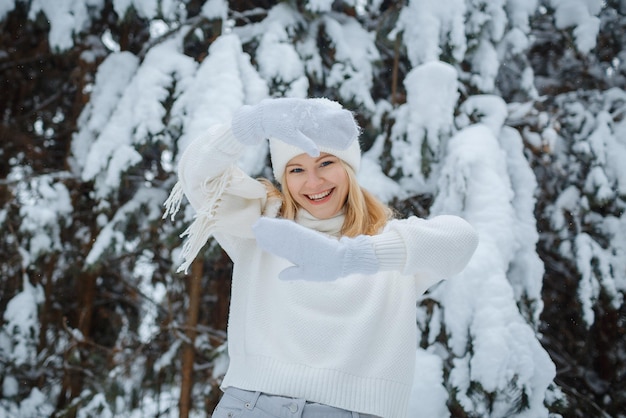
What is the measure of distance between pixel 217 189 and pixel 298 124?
0.36 metres

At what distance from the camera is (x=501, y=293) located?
2449 millimetres

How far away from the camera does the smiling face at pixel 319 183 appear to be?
1.67 m

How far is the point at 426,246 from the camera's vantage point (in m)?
1.38

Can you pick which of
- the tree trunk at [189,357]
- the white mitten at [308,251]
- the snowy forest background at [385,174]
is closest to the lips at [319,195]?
the white mitten at [308,251]

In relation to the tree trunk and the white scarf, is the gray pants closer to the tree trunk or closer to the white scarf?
the white scarf

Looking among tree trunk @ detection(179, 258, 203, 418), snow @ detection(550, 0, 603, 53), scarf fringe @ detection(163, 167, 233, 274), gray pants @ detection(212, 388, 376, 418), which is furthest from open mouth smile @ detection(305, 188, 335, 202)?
snow @ detection(550, 0, 603, 53)

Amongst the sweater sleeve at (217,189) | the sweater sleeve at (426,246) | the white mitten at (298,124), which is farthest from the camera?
the sweater sleeve at (217,189)

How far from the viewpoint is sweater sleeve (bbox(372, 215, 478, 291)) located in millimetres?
1355

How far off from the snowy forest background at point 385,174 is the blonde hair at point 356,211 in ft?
3.12

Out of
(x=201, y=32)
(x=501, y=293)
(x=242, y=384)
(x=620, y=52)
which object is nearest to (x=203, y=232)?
(x=242, y=384)

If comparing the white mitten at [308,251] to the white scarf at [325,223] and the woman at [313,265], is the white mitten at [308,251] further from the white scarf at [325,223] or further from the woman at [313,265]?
the white scarf at [325,223]

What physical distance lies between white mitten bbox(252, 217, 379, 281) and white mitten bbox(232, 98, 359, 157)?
28cm

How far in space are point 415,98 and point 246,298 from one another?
179cm

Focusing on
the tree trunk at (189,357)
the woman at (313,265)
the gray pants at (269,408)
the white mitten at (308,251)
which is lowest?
the tree trunk at (189,357)
